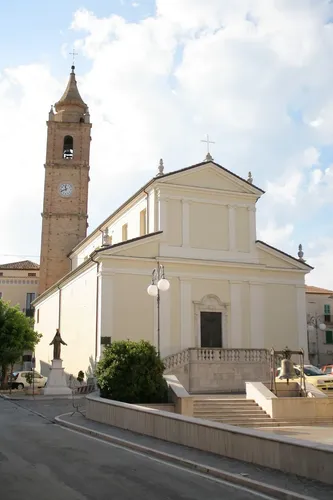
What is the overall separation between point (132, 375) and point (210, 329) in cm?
1179

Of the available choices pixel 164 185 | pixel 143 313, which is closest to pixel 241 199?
pixel 164 185

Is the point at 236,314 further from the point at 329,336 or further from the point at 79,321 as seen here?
the point at 329,336

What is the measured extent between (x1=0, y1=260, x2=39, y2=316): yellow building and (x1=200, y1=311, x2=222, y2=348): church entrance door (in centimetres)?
2756

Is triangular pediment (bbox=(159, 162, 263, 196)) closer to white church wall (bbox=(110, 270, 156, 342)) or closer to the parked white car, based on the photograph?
white church wall (bbox=(110, 270, 156, 342))

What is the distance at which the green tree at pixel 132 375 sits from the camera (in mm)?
18156

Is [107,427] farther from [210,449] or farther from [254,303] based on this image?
[254,303]

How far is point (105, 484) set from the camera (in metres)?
8.26

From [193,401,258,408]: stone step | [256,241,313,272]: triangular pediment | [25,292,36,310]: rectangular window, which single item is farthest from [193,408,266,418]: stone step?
[25,292,36,310]: rectangular window

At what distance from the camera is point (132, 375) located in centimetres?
1820

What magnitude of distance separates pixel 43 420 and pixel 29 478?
914cm

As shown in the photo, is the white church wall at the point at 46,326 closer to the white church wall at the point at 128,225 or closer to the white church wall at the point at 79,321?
the white church wall at the point at 79,321

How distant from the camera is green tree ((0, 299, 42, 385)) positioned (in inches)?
1313

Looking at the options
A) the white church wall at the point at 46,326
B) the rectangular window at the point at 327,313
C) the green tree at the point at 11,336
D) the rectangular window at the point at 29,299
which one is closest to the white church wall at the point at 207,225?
the green tree at the point at 11,336

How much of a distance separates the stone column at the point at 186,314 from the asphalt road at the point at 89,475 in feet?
50.4
